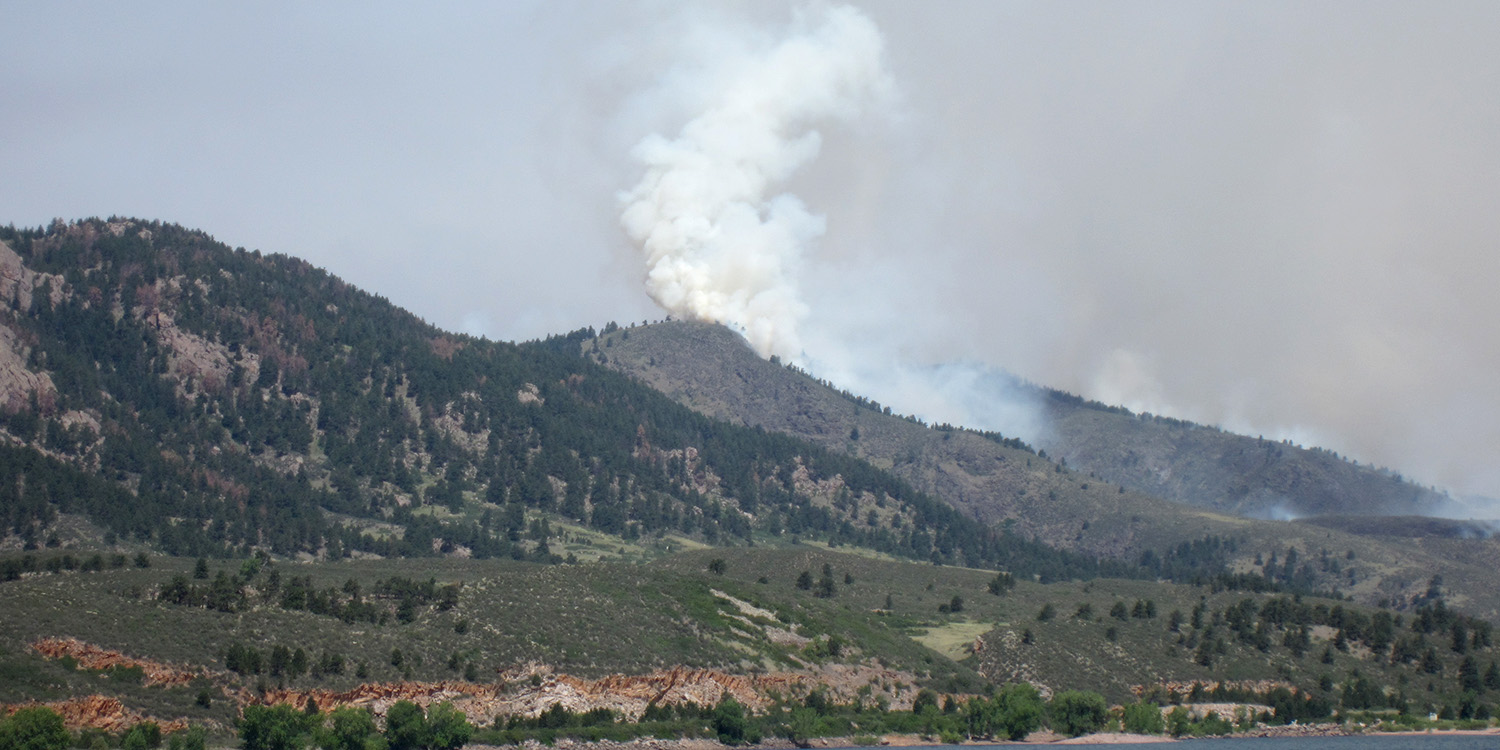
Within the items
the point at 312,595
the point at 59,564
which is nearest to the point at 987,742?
the point at 312,595

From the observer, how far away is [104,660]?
380 feet

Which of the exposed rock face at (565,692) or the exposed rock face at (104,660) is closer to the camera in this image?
the exposed rock face at (104,660)

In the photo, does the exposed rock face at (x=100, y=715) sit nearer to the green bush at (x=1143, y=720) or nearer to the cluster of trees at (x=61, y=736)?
the cluster of trees at (x=61, y=736)

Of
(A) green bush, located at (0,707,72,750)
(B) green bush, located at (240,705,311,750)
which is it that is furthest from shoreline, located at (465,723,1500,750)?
(A) green bush, located at (0,707,72,750)

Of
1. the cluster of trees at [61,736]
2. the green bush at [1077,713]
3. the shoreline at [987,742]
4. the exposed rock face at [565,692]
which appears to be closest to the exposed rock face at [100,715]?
the cluster of trees at [61,736]

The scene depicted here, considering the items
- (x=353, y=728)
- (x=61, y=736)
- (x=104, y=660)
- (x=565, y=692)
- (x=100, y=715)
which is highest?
(x=565, y=692)

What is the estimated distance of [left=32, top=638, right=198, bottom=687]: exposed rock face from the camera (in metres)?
115

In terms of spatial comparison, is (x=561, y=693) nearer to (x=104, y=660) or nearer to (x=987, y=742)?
(x=104, y=660)

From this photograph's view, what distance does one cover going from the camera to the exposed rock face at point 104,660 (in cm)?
11469

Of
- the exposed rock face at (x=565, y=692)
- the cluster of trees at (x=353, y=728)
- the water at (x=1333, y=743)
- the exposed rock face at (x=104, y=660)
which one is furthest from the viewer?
the water at (x=1333, y=743)

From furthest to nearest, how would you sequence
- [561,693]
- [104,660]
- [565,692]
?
1. [565,692]
2. [561,693]
3. [104,660]

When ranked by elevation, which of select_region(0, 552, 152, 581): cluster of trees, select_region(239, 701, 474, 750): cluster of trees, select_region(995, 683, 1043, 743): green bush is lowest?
select_region(239, 701, 474, 750): cluster of trees

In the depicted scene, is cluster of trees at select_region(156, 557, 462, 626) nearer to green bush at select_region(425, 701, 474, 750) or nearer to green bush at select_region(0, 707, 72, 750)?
green bush at select_region(425, 701, 474, 750)

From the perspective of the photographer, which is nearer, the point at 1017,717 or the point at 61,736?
the point at 61,736
